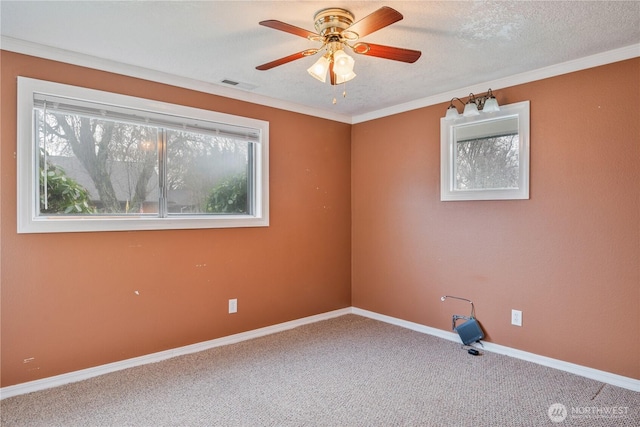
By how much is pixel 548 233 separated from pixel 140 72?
3352mm

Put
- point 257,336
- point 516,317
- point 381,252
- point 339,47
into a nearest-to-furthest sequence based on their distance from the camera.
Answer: point 339,47 → point 516,317 → point 257,336 → point 381,252

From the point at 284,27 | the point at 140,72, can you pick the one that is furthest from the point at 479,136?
the point at 140,72

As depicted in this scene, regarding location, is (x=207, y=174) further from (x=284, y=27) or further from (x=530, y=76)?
(x=530, y=76)

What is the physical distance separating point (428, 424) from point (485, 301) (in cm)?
149

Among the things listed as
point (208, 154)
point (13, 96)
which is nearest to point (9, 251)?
point (13, 96)

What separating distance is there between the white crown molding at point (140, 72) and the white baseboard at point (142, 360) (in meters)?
2.14

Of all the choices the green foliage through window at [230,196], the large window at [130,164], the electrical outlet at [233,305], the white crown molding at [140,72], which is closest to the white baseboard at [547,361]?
the electrical outlet at [233,305]

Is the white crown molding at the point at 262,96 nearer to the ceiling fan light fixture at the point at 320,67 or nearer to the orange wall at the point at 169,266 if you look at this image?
the orange wall at the point at 169,266

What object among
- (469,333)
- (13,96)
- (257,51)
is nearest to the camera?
(13,96)

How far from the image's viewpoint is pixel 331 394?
8.20ft

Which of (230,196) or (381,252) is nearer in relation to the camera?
(230,196)

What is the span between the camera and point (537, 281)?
118 inches

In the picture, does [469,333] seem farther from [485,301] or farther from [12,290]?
[12,290]

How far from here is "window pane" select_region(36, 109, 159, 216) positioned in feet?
8.70
